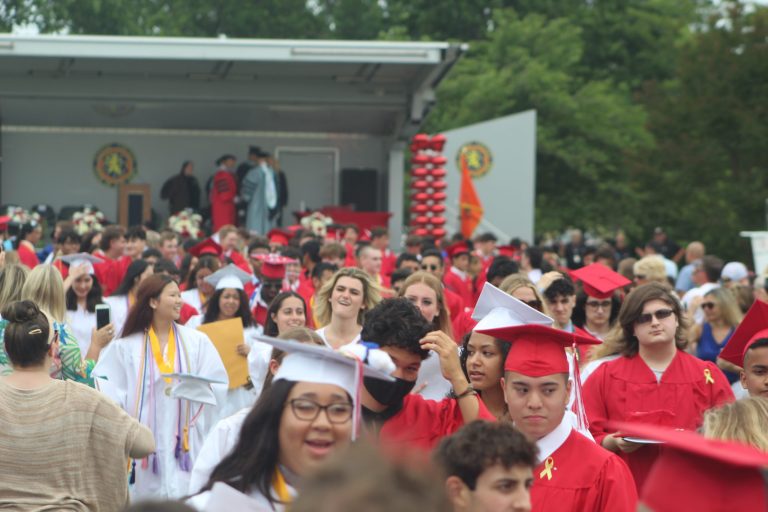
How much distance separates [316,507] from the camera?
2338mm

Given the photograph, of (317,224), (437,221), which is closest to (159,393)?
(317,224)

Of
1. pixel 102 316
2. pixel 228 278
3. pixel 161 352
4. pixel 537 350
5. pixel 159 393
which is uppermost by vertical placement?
pixel 537 350

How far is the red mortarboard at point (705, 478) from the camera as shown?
2.93m

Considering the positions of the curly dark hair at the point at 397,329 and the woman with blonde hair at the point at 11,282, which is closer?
the curly dark hair at the point at 397,329

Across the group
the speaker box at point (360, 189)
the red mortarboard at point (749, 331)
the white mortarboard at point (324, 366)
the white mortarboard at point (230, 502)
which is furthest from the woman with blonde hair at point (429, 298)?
the speaker box at point (360, 189)

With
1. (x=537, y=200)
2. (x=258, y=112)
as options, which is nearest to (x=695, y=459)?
(x=258, y=112)

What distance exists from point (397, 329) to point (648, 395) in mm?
2330

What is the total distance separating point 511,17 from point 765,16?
14316 millimetres

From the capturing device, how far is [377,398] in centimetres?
541

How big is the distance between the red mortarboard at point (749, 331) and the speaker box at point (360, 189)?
21.9 m

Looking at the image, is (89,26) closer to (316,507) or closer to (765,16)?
(765,16)

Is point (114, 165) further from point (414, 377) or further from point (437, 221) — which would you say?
point (414, 377)

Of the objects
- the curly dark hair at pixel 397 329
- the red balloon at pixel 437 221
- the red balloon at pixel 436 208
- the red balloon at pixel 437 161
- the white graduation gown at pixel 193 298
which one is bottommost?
the white graduation gown at pixel 193 298

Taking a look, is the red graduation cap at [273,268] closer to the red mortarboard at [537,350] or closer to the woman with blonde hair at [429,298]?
the woman with blonde hair at [429,298]
